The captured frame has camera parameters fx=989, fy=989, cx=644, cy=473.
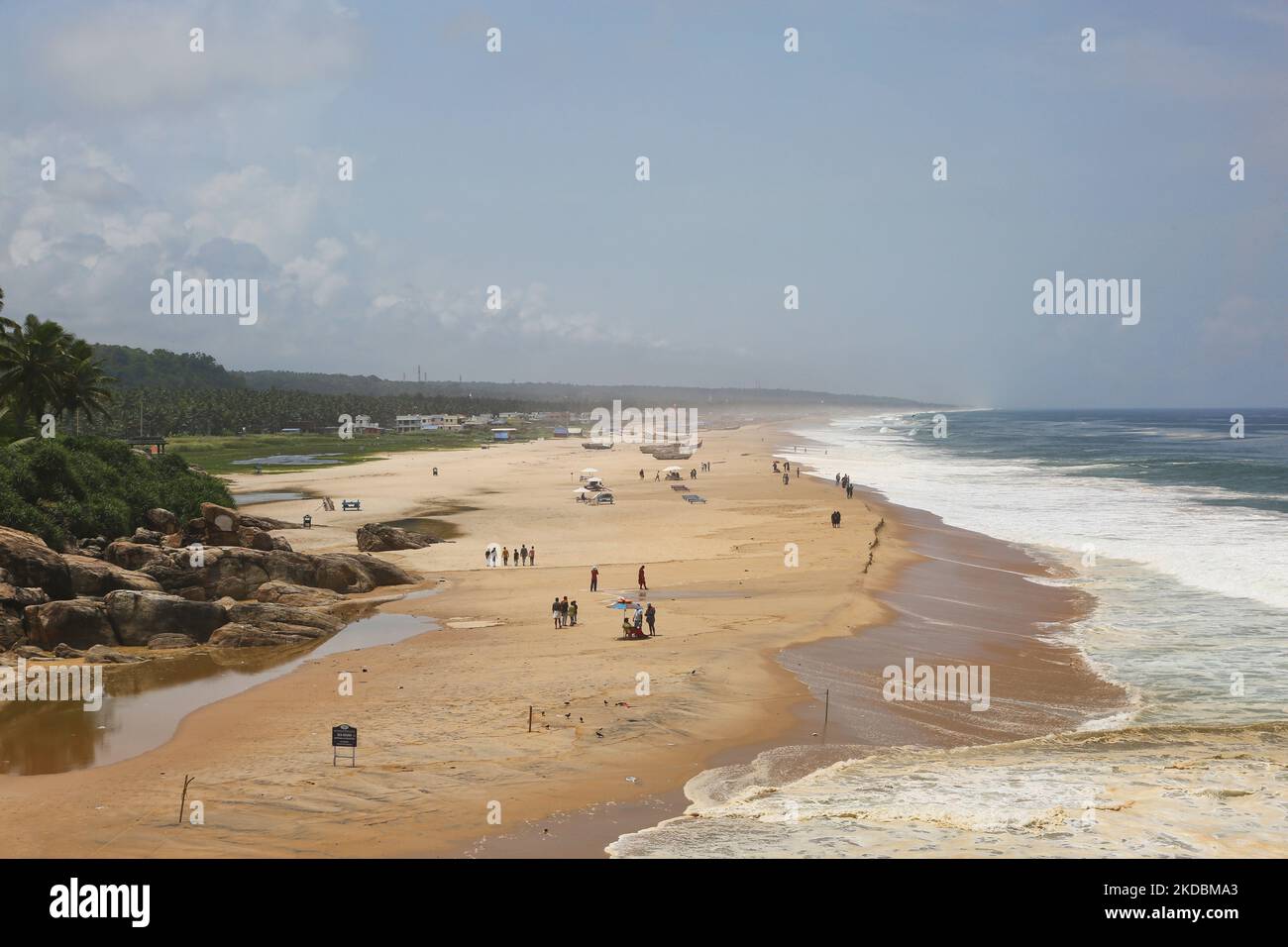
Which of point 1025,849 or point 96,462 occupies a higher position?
point 96,462

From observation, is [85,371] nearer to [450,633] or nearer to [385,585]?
[385,585]

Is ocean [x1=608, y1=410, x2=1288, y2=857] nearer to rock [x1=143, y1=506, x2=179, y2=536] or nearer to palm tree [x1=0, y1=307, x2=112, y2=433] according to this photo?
rock [x1=143, y1=506, x2=179, y2=536]

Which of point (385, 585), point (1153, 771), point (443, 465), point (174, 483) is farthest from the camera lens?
point (443, 465)

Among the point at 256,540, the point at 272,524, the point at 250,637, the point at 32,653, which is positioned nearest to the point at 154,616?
the point at 250,637

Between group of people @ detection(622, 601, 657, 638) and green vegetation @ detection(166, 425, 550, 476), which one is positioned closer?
group of people @ detection(622, 601, 657, 638)

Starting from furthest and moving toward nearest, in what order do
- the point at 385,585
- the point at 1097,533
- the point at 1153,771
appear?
the point at 1097,533
the point at 385,585
the point at 1153,771

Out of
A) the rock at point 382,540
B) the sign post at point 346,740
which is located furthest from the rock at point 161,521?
the sign post at point 346,740

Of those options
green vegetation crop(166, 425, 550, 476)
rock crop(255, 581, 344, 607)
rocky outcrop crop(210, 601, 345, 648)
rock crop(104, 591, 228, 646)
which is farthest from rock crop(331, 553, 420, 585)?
green vegetation crop(166, 425, 550, 476)

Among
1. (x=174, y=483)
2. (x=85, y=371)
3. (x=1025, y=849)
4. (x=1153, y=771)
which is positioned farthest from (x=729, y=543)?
(x=85, y=371)
